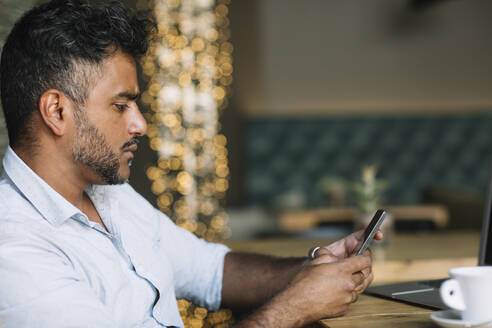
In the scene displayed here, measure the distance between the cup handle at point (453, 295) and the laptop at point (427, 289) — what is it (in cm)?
24

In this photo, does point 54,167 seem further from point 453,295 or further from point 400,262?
point 400,262

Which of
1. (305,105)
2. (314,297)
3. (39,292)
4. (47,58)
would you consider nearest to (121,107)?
(47,58)

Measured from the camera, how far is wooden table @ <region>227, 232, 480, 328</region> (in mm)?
943

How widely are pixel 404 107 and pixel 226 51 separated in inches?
60.9

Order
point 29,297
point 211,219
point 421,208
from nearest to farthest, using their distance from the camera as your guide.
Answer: point 29,297, point 421,208, point 211,219

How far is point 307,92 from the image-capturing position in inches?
185

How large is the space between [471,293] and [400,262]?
2.91 feet

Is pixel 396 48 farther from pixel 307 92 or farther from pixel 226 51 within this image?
pixel 226 51

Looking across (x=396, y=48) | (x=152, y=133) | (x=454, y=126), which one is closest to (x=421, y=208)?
(x=454, y=126)

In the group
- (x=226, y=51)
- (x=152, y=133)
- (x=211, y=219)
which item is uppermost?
(x=226, y=51)

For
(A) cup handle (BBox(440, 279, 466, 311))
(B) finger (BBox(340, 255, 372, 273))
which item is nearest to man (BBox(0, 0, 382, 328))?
(B) finger (BBox(340, 255, 372, 273))

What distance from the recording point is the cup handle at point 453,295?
76 centimetres

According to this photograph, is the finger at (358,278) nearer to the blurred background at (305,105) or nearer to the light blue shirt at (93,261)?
the light blue shirt at (93,261)

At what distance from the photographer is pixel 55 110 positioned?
102 centimetres
